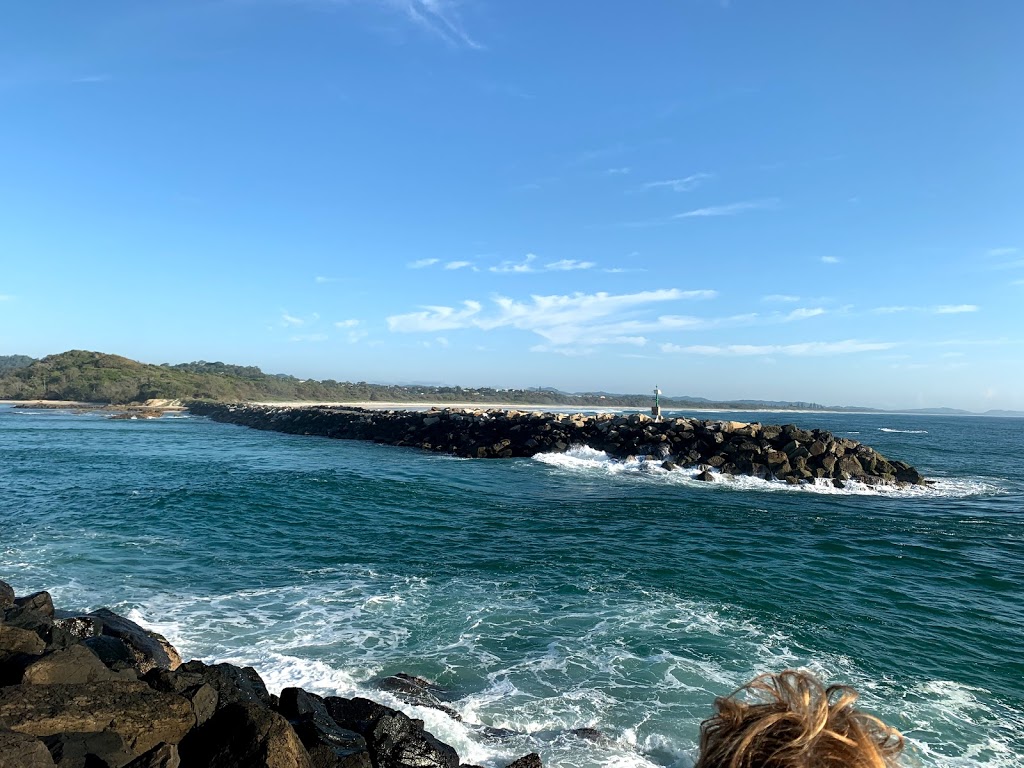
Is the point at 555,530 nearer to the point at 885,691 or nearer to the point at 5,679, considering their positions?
the point at 885,691

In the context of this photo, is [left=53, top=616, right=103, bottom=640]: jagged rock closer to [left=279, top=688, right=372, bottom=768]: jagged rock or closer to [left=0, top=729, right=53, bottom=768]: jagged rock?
[left=279, top=688, right=372, bottom=768]: jagged rock

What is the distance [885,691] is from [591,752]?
13.7 feet

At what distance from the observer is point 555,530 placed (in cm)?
1588

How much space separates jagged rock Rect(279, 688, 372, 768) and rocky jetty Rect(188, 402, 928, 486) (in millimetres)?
21370

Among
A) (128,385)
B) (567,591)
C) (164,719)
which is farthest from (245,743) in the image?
(128,385)

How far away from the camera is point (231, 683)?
6.12 metres

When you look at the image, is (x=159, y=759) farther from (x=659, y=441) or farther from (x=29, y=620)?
(x=659, y=441)

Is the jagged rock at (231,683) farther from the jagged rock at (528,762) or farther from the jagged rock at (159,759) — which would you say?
the jagged rock at (528,762)

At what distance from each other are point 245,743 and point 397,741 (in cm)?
153

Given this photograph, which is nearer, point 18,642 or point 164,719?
point 164,719

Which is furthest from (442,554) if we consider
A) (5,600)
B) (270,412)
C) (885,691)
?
(270,412)

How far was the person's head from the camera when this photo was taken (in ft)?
4.20

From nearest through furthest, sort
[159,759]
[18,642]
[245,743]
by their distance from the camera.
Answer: [159,759] < [245,743] < [18,642]

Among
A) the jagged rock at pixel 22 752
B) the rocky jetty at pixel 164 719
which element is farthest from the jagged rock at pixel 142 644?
the jagged rock at pixel 22 752
